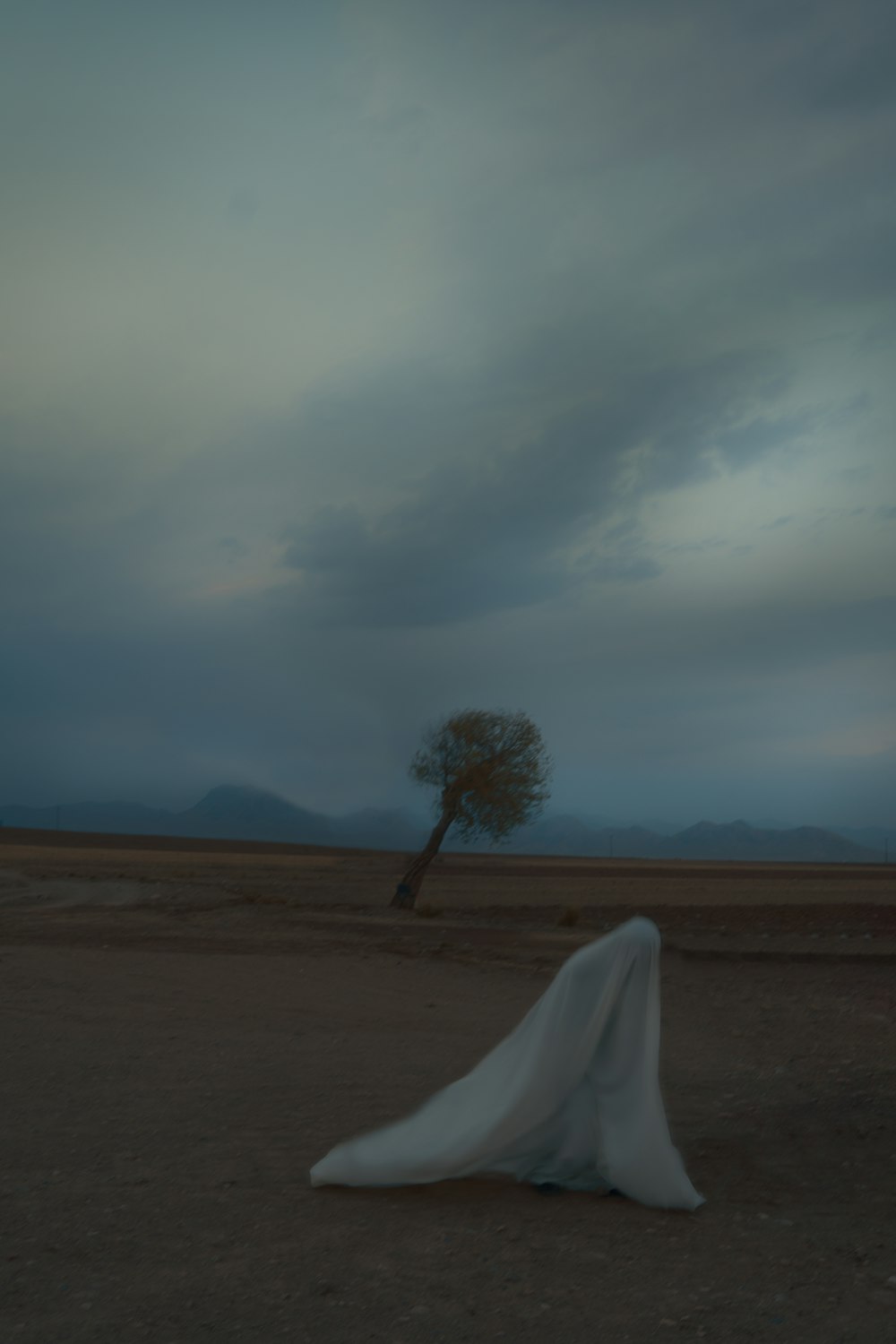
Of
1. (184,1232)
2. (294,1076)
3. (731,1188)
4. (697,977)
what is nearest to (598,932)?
(697,977)

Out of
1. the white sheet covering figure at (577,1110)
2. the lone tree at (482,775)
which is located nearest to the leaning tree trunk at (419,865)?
the lone tree at (482,775)

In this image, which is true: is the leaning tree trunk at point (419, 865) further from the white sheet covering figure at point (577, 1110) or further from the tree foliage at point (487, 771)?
the white sheet covering figure at point (577, 1110)

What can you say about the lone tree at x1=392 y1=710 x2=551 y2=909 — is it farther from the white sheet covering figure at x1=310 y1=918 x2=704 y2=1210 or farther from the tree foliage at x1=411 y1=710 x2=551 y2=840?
the white sheet covering figure at x1=310 y1=918 x2=704 y2=1210

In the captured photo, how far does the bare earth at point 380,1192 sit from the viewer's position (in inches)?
210

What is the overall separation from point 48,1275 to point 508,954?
16938mm

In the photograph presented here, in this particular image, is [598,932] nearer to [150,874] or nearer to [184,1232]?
[184,1232]

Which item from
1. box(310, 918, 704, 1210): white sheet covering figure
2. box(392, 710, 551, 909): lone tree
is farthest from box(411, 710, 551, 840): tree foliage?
box(310, 918, 704, 1210): white sheet covering figure

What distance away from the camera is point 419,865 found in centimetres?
3203

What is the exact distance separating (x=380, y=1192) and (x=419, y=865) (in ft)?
82.2

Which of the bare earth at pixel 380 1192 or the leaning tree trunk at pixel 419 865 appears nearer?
the bare earth at pixel 380 1192

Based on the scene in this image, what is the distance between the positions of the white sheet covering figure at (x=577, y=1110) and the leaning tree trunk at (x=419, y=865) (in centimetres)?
2421

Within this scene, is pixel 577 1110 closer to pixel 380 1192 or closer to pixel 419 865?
pixel 380 1192

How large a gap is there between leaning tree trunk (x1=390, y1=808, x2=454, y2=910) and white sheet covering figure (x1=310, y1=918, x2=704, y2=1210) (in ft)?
79.4

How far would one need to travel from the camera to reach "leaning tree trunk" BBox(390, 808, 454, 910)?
31.7m
